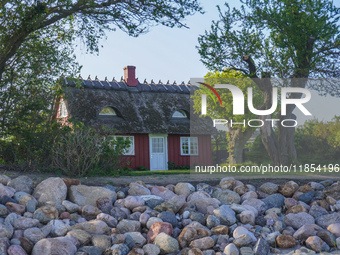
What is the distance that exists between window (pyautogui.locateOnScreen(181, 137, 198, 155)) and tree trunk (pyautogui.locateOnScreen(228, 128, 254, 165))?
517 cm

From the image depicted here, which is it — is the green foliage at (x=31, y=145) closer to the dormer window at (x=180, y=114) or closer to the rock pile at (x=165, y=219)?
the rock pile at (x=165, y=219)

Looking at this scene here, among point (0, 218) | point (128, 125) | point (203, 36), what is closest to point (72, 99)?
point (128, 125)

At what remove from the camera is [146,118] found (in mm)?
22047

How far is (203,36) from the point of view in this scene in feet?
54.0

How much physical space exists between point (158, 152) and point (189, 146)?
5.75ft

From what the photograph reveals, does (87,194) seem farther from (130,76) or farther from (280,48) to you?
(130,76)

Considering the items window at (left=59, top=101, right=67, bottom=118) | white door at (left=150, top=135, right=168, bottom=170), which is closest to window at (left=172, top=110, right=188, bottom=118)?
white door at (left=150, top=135, right=168, bottom=170)

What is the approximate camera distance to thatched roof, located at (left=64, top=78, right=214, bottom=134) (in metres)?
21.1

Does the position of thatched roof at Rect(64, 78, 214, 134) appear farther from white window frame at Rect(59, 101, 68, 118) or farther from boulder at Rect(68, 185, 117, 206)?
boulder at Rect(68, 185, 117, 206)

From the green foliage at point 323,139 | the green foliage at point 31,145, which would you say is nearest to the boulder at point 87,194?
the green foliage at point 31,145

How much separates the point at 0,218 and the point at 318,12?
1340 centimetres

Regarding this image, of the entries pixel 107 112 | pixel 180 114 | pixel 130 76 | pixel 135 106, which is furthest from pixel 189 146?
pixel 130 76

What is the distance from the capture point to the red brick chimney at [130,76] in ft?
78.0

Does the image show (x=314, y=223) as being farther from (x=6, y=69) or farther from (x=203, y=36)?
(x=203, y=36)
